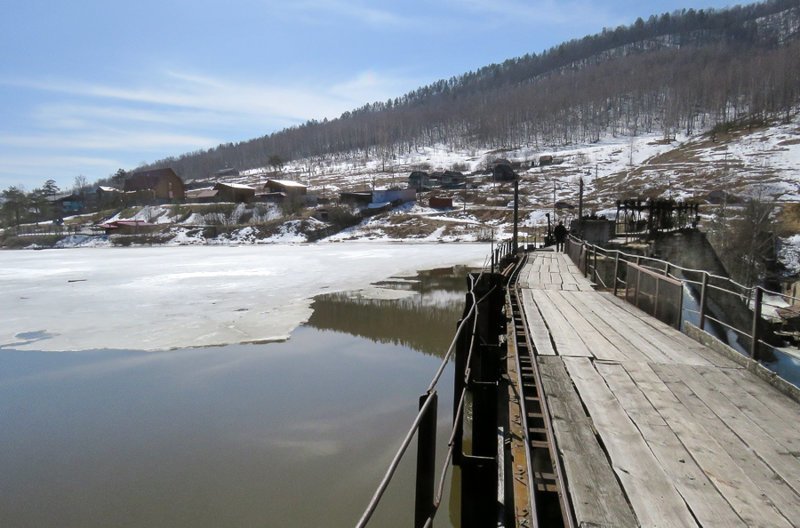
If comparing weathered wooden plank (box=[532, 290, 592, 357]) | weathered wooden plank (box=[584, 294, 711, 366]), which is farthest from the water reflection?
weathered wooden plank (box=[584, 294, 711, 366])

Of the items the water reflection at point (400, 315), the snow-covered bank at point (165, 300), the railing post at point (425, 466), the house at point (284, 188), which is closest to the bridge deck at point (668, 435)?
the railing post at point (425, 466)

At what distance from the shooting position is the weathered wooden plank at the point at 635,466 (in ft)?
8.59

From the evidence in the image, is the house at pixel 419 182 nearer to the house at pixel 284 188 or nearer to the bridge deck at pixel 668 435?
the house at pixel 284 188

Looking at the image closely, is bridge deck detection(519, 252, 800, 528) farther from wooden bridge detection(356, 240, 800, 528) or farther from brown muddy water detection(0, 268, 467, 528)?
brown muddy water detection(0, 268, 467, 528)

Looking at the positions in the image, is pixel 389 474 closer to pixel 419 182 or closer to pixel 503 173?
pixel 419 182

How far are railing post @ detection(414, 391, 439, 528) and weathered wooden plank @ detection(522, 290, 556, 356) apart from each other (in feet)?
11.6

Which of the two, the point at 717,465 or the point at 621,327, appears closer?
the point at 717,465

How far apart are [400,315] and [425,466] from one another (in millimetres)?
16209

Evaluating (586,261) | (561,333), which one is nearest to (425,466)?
(561,333)

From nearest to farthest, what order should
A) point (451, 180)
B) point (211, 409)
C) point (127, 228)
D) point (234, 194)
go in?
1. point (211, 409)
2. point (127, 228)
3. point (234, 194)
4. point (451, 180)

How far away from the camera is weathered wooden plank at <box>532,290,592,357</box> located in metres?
6.05

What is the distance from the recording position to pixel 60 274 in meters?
32.2

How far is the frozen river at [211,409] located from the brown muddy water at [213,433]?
31mm

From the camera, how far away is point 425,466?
2707mm
